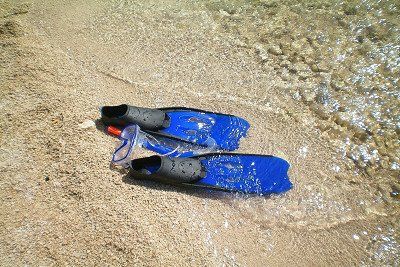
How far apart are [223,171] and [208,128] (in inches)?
18.9

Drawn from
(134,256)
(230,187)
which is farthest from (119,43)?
(134,256)

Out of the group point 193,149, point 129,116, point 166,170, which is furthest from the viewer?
point 193,149

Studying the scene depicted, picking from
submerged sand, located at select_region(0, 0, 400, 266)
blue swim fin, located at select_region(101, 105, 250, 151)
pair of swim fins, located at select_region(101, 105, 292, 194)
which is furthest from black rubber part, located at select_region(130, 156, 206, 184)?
blue swim fin, located at select_region(101, 105, 250, 151)

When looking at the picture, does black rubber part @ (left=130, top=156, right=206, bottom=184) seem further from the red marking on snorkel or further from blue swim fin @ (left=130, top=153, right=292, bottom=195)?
the red marking on snorkel

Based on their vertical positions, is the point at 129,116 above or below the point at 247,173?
above

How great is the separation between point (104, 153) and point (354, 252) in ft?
6.91

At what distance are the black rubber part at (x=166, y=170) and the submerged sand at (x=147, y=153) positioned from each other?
0.34 ft

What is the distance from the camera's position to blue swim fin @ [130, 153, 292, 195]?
2568mm

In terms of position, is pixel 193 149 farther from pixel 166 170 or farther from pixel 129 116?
pixel 129 116

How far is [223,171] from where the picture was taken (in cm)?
283

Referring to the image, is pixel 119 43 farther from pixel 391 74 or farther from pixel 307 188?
pixel 391 74

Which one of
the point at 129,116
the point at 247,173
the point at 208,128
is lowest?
the point at 247,173

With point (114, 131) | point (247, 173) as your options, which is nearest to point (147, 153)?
point (114, 131)

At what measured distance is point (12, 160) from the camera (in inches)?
101
